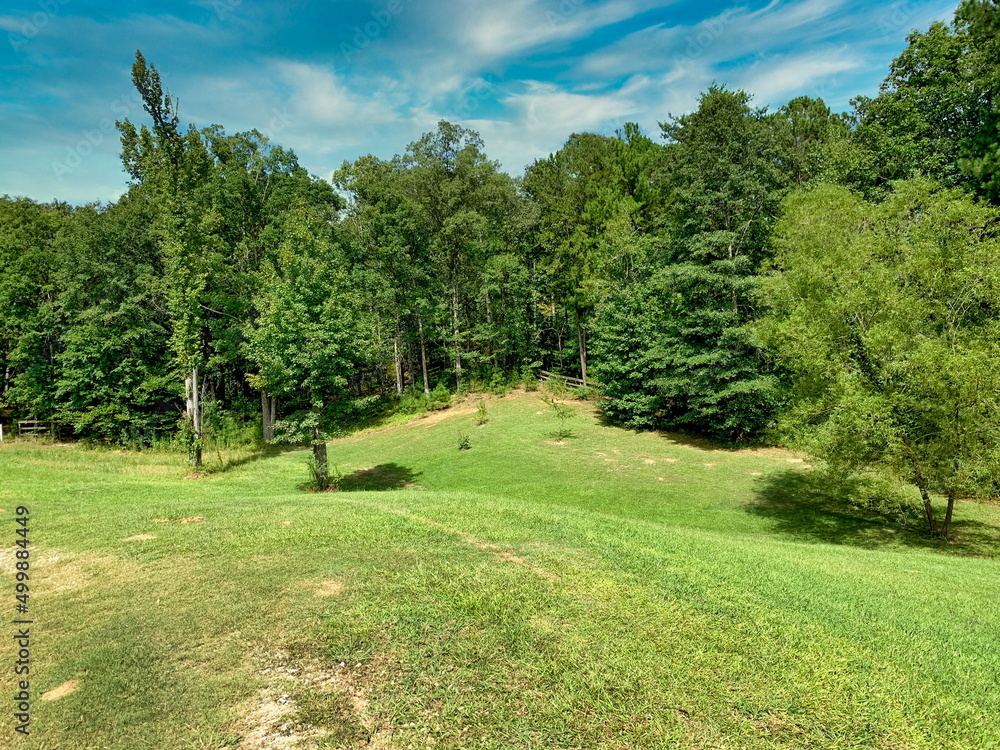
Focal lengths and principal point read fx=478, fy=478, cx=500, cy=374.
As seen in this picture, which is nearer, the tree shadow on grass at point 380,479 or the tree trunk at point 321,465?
the tree trunk at point 321,465

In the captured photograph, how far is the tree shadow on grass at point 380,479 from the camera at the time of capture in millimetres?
19728

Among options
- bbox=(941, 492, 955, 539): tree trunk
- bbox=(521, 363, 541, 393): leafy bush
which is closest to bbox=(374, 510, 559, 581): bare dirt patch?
bbox=(941, 492, 955, 539): tree trunk

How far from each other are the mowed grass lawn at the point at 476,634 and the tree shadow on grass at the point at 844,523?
11.4 feet

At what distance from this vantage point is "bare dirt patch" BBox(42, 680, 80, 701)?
4.39m

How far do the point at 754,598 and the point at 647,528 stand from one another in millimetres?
4228

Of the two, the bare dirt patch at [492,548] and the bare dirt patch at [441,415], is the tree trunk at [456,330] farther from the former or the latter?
the bare dirt patch at [492,548]

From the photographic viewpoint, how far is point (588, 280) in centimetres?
3500

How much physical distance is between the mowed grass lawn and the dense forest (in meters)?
5.77

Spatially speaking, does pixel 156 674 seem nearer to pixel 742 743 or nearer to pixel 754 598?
pixel 742 743

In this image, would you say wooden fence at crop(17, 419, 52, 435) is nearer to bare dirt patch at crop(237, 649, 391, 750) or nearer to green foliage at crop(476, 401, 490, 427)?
green foliage at crop(476, 401, 490, 427)

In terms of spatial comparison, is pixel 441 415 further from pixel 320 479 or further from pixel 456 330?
pixel 320 479

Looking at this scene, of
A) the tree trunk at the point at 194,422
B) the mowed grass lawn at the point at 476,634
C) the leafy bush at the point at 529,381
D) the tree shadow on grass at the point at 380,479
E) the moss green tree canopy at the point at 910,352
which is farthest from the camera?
the leafy bush at the point at 529,381

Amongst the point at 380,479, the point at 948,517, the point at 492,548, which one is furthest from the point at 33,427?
the point at 948,517

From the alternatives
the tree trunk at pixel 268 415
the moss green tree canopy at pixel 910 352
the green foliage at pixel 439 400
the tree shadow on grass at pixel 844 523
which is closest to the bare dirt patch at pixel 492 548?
the moss green tree canopy at pixel 910 352
